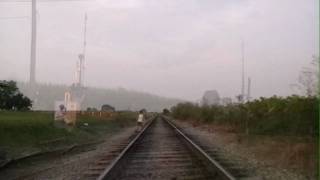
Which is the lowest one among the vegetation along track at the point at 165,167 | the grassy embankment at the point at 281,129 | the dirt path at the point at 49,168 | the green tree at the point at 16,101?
the dirt path at the point at 49,168

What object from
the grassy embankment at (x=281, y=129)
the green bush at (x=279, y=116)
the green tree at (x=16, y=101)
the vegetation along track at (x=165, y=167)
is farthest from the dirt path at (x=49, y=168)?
the green tree at (x=16, y=101)

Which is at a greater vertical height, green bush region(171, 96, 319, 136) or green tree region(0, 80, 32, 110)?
green tree region(0, 80, 32, 110)

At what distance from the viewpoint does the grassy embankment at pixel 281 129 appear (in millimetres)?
20266

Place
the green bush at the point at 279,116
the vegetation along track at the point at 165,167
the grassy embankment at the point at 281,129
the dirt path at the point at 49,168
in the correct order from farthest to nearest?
the green bush at the point at 279,116
the grassy embankment at the point at 281,129
the dirt path at the point at 49,168
the vegetation along track at the point at 165,167

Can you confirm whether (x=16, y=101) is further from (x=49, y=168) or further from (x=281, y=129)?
(x=49, y=168)

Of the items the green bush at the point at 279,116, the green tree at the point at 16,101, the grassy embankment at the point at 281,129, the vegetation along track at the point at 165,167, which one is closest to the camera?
the vegetation along track at the point at 165,167

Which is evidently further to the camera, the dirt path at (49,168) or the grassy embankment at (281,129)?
the grassy embankment at (281,129)

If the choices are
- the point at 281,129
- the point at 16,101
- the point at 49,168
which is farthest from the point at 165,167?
the point at 16,101

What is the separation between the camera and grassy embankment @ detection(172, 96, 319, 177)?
20.3m

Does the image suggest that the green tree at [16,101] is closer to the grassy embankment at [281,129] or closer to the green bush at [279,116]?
the grassy embankment at [281,129]

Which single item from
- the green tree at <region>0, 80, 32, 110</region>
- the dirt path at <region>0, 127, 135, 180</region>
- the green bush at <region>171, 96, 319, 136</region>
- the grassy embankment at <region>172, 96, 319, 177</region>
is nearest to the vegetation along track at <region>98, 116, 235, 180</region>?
the dirt path at <region>0, 127, 135, 180</region>

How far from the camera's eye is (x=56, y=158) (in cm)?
2181

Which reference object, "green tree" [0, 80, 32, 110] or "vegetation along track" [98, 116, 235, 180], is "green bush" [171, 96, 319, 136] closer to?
"vegetation along track" [98, 116, 235, 180]

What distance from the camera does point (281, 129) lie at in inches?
1471
